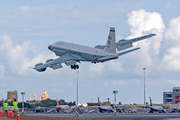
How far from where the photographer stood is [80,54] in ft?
265

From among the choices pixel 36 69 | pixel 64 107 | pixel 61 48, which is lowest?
pixel 64 107

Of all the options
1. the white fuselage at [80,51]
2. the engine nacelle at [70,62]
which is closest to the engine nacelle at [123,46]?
the white fuselage at [80,51]

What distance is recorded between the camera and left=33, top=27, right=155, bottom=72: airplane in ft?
246

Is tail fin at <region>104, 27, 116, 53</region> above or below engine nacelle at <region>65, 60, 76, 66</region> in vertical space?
above

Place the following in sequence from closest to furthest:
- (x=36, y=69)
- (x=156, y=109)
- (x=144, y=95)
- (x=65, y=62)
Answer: (x=36, y=69) → (x=65, y=62) → (x=156, y=109) → (x=144, y=95)

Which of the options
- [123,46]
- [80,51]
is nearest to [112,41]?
[123,46]

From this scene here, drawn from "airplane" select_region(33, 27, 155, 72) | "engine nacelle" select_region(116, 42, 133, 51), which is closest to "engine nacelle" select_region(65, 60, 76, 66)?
"airplane" select_region(33, 27, 155, 72)

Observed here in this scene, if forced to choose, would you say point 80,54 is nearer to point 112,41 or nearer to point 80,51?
point 80,51

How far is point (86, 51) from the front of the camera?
79875 mm

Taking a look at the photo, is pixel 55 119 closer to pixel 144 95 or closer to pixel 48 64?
pixel 48 64

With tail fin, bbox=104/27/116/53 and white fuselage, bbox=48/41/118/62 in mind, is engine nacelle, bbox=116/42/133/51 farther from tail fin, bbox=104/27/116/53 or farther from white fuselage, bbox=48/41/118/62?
white fuselage, bbox=48/41/118/62

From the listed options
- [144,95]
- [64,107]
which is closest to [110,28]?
[64,107]

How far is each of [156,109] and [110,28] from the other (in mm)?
54837

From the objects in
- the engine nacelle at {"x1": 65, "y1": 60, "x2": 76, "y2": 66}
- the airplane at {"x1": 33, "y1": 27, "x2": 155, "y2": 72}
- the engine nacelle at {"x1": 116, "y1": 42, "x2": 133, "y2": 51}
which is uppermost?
the engine nacelle at {"x1": 116, "y1": 42, "x2": 133, "y2": 51}
